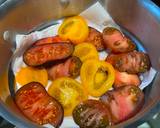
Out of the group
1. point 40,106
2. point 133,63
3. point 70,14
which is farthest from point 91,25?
point 40,106

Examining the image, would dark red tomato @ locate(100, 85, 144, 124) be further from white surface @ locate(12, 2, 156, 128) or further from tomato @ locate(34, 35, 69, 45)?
tomato @ locate(34, 35, 69, 45)

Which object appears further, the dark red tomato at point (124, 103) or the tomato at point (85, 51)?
the tomato at point (85, 51)

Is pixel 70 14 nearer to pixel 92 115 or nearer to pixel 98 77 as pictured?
pixel 98 77

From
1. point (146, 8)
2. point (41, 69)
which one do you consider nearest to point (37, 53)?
point (41, 69)

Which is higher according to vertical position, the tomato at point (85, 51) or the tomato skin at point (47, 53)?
the tomato skin at point (47, 53)

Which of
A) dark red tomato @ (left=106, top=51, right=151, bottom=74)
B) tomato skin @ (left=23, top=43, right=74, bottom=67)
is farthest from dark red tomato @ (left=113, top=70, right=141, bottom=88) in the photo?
tomato skin @ (left=23, top=43, right=74, bottom=67)

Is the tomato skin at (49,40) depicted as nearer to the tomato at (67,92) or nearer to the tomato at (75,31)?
the tomato at (75,31)

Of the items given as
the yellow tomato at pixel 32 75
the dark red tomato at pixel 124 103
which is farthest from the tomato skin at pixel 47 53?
the dark red tomato at pixel 124 103

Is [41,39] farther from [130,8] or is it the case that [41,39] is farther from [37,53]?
[130,8]
